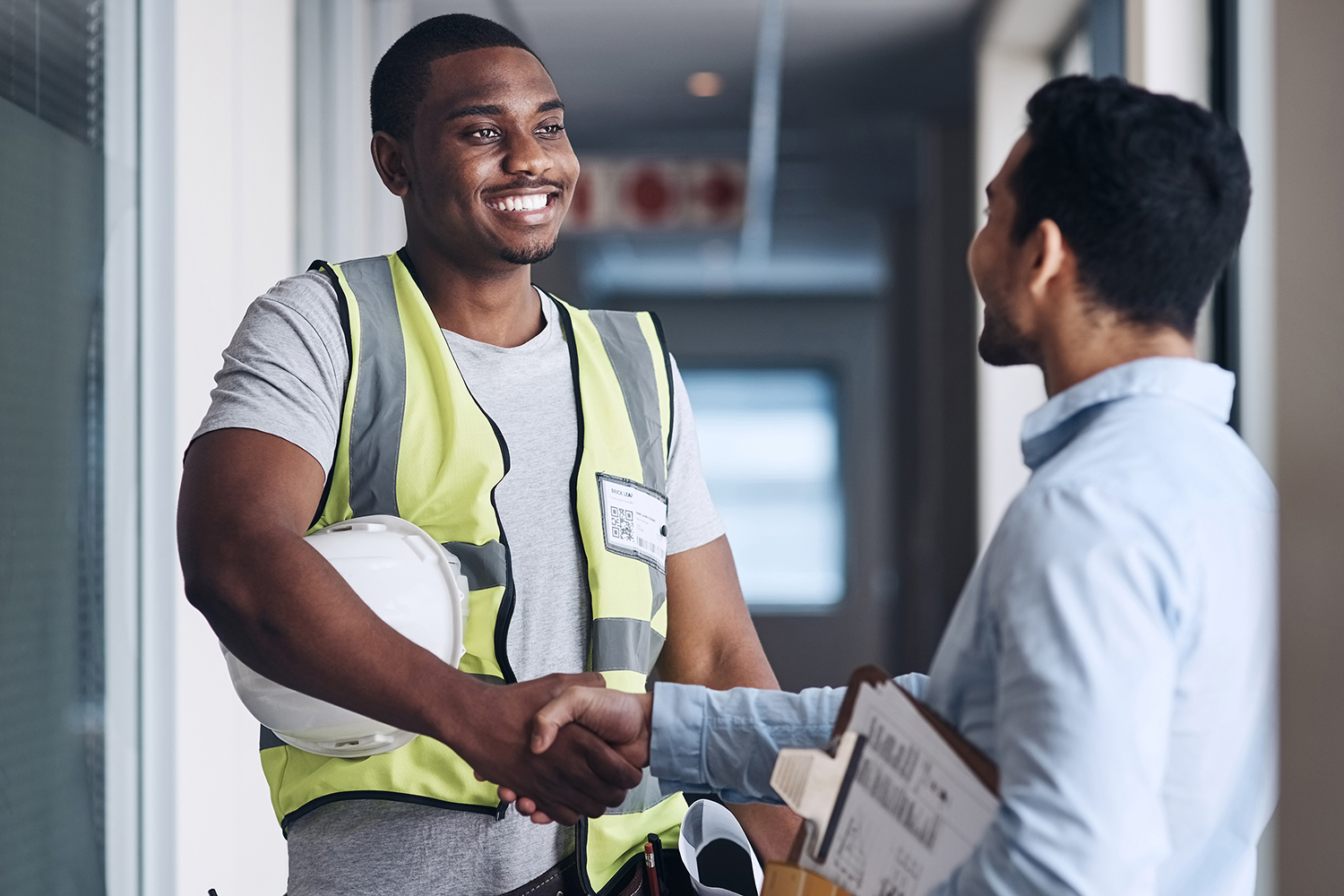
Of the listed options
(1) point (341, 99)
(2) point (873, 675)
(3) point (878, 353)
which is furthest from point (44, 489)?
(3) point (878, 353)

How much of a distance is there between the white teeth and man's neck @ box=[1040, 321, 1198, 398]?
2.18ft

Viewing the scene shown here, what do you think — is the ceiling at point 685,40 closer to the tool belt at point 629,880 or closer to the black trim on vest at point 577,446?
the black trim on vest at point 577,446

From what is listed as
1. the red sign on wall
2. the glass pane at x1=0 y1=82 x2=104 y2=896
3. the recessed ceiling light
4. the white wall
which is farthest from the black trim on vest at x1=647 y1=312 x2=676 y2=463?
the red sign on wall

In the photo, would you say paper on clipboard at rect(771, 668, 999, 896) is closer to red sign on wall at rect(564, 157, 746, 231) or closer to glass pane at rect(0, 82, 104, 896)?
glass pane at rect(0, 82, 104, 896)

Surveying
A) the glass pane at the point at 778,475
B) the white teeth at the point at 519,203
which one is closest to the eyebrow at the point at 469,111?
the white teeth at the point at 519,203

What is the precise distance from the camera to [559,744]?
1218 mm

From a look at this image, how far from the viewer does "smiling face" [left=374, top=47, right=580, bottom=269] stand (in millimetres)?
1427

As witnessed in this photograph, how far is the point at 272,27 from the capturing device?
300cm

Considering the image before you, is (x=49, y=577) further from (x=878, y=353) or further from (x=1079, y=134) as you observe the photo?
(x=878, y=353)

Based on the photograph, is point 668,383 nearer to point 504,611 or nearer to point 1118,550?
point 504,611

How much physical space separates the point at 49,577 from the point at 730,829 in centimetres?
111

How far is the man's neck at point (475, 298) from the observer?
1.42 m

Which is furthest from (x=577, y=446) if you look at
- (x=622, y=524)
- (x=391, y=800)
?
(x=391, y=800)

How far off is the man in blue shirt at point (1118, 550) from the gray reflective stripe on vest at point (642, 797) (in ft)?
1.56
